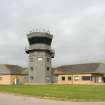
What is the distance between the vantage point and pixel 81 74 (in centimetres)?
7969

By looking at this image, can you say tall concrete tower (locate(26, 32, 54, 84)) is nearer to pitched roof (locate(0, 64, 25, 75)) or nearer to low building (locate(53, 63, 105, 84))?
low building (locate(53, 63, 105, 84))

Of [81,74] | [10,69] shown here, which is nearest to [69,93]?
[81,74]

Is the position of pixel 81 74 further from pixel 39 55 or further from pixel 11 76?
pixel 11 76

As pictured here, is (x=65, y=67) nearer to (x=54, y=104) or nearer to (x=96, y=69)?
(x=96, y=69)

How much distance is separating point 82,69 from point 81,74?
2462 mm

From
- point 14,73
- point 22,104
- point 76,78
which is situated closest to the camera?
point 22,104

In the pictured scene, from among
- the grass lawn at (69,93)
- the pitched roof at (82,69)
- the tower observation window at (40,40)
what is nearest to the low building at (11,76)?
the pitched roof at (82,69)

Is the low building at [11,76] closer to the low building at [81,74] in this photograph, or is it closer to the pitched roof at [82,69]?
the low building at [81,74]

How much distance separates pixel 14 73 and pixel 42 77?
50.4ft

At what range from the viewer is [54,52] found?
78000 mm

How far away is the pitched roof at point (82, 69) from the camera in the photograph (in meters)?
79.5

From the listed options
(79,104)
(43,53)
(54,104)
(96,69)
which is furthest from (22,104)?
(96,69)

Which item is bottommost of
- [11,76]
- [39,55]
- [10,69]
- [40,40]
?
[11,76]

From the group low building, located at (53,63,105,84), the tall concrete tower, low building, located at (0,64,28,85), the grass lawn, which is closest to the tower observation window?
the tall concrete tower
